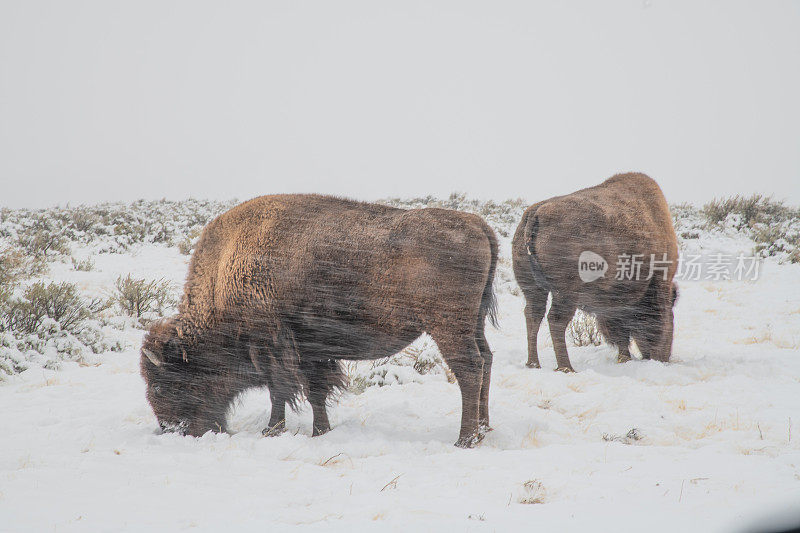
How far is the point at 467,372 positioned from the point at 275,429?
1.51 m

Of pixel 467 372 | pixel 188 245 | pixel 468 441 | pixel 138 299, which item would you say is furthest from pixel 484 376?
pixel 188 245

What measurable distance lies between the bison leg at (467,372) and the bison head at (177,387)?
1.80 meters

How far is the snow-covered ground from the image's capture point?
2.11 meters

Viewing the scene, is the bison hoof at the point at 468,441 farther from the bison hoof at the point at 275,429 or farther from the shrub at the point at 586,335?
the shrub at the point at 586,335

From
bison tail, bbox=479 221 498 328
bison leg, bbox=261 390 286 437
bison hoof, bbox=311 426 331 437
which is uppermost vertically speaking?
bison tail, bbox=479 221 498 328

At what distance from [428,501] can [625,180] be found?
5.33 meters

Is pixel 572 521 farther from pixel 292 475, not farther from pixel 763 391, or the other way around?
pixel 763 391

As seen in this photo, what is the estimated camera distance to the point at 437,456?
315 cm

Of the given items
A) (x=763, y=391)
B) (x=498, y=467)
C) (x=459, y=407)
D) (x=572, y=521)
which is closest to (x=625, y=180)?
(x=763, y=391)

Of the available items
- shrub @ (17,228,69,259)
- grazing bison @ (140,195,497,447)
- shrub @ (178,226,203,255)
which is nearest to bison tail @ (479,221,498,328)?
grazing bison @ (140,195,497,447)

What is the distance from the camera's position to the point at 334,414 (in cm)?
424

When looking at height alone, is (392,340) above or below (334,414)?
above

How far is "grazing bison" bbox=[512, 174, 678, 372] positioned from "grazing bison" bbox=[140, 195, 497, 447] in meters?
1.97

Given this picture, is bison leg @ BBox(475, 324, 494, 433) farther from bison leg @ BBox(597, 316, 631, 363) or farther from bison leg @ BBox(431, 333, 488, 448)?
bison leg @ BBox(597, 316, 631, 363)
